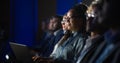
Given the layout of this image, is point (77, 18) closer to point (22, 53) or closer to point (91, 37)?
point (91, 37)

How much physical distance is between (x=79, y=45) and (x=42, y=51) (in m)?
1.39

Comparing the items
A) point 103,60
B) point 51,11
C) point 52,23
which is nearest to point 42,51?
point 52,23

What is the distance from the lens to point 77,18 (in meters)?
2.92

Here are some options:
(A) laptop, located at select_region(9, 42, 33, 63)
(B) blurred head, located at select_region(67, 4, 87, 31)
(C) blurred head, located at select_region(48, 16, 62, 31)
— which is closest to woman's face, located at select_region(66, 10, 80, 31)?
(B) blurred head, located at select_region(67, 4, 87, 31)

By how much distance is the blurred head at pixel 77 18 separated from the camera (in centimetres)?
292

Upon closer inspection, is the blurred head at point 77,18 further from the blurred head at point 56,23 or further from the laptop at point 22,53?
the blurred head at point 56,23

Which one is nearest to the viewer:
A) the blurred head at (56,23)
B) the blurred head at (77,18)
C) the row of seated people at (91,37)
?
the row of seated people at (91,37)

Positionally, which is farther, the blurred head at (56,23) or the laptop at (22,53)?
the blurred head at (56,23)

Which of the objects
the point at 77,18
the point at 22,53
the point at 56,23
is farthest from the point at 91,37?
the point at 56,23

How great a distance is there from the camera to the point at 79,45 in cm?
281

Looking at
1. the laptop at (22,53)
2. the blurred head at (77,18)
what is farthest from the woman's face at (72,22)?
the laptop at (22,53)

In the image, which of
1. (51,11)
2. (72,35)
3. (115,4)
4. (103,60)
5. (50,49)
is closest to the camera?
(115,4)

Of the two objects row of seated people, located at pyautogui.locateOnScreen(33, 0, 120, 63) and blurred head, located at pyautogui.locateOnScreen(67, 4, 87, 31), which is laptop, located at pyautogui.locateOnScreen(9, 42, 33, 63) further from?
blurred head, located at pyautogui.locateOnScreen(67, 4, 87, 31)

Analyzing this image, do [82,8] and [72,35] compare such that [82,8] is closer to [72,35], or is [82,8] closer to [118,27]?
[72,35]
